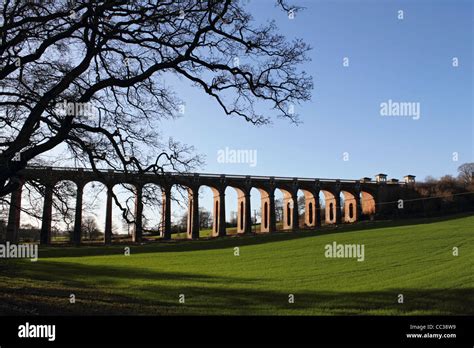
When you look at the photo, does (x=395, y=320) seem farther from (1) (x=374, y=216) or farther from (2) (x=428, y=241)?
(1) (x=374, y=216)

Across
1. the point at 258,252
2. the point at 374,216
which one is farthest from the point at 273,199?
the point at 258,252

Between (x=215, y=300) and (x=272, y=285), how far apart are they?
4.87 metres

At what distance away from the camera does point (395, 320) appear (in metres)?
9.71

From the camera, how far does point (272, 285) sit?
17859 mm

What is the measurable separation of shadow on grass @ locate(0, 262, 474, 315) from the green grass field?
1.0 inches

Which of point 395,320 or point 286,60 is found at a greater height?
point 286,60

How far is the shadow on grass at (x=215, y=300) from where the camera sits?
11188 millimetres

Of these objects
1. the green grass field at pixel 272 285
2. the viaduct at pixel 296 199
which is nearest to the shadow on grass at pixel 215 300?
the green grass field at pixel 272 285

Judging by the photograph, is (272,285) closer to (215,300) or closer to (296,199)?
(215,300)

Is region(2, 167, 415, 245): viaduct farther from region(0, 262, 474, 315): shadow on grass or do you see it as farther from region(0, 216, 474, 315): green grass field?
region(0, 262, 474, 315): shadow on grass

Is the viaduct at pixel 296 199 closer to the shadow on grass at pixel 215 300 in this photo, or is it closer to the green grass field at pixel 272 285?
the green grass field at pixel 272 285

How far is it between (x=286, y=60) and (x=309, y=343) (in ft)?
24.0

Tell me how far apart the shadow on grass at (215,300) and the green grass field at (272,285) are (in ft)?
0.08

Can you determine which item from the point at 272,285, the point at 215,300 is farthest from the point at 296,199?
the point at 215,300
